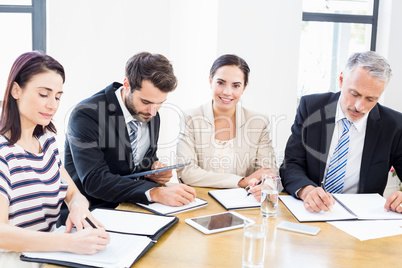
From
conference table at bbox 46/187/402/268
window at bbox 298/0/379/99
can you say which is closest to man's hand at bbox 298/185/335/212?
conference table at bbox 46/187/402/268

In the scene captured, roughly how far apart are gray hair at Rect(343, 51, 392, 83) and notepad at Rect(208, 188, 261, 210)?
2.69 feet

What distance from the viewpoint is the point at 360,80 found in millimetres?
2035

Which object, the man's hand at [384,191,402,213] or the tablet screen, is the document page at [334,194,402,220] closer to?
the man's hand at [384,191,402,213]

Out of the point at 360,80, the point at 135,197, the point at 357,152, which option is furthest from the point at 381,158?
the point at 135,197

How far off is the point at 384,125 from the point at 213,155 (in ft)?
3.09

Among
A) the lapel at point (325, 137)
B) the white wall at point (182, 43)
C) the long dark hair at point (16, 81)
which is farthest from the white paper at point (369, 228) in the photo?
the white wall at point (182, 43)

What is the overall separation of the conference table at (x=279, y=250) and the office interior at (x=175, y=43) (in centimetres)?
227

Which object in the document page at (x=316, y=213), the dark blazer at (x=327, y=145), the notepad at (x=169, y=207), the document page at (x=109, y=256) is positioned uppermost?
the dark blazer at (x=327, y=145)

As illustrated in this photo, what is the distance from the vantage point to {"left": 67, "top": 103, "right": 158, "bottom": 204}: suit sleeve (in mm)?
1812

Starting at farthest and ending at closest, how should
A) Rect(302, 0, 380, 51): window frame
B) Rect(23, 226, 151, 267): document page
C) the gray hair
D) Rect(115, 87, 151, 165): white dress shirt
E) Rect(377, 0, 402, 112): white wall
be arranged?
1. Rect(302, 0, 380, 51): window frame
2. Rect(377, 0, 402, 112): white wall
3. Rect(115, 87, 151, 165): white dress shirt
4. the gray hair
5. Rect(23, 226, 151, 267): document page

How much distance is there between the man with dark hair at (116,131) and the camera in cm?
188

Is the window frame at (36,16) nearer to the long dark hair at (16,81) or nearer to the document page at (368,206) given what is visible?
the long dark hair at (16,81)

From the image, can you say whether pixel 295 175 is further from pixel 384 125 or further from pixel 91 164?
pixel 91 164

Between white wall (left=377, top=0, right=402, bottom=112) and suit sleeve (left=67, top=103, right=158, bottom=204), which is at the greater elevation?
white wall (left=377, top=0, right=402, bottom=112)
